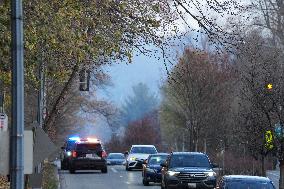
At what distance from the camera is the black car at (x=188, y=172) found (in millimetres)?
31844

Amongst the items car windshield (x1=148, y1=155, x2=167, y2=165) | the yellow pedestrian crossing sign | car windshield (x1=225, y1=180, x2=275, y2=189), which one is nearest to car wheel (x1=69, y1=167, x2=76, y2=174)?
car windshield (x1=148, y1=155, x2=167, y2=165)

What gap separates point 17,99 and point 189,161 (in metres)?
20.9

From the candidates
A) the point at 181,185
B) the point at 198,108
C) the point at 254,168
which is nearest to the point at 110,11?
the point at 181,185

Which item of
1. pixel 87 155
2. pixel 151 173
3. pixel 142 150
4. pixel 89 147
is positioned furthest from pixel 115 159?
pixel 151 173

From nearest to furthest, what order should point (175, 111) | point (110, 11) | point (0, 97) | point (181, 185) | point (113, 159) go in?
point (110, 11)
point (0, 97)
point (181, 185)
point (175, 111)
point (113, 159)

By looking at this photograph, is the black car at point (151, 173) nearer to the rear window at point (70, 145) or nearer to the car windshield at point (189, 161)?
the rear window at point (70, 145)

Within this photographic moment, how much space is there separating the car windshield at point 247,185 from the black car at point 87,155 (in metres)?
24.1

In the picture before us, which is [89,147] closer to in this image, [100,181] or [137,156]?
[100,181]

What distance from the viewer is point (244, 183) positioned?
21312mm

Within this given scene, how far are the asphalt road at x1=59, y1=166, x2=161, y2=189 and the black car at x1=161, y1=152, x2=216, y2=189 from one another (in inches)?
187

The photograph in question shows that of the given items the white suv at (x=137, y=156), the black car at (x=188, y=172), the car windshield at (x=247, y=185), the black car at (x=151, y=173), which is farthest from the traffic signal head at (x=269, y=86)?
the white suv at (x=137, y=156)

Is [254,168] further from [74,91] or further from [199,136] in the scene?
[74,91]

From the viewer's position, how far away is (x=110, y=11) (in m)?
18.0

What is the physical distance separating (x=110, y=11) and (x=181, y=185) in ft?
48.9
